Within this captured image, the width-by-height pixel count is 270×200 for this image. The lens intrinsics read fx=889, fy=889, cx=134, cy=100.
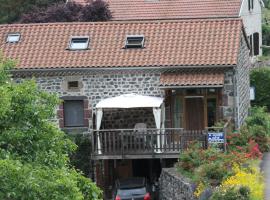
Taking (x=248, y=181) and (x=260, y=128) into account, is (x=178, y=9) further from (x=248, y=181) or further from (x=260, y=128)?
(x=248, y=181)

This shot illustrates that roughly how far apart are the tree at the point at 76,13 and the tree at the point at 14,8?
12857mm

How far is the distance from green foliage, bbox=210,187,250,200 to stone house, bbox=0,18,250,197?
861cm

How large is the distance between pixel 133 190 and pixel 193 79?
5.02 m

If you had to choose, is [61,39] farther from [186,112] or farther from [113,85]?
[186,112]

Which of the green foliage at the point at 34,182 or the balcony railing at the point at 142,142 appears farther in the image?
the balcony railing at the point at 142,142

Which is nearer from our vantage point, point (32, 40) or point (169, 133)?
point (169, 133)

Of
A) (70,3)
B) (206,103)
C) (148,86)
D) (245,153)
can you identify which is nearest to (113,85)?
(148,86)

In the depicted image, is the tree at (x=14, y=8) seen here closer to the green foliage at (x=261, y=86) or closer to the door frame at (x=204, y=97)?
the green foliage at (x=261, y=86)

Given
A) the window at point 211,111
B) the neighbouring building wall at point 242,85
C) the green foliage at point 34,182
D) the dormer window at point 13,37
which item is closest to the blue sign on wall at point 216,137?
the window at point 211,111

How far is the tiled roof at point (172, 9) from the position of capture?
1871 inches

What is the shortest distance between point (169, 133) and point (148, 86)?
2.33m

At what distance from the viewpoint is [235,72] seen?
1308 inches

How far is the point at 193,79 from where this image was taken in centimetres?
3247

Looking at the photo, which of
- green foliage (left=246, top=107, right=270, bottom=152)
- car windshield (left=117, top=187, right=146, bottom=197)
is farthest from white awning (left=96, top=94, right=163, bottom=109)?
green foliage (left=246, top=107, right=270, bottom=152)
